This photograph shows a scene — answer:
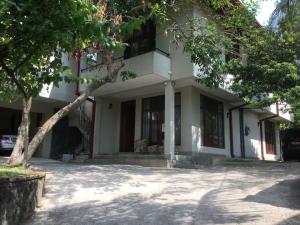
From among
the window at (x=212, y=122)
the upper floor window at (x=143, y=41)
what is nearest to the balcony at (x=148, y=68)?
the upper floor window at (x=143, y=41)

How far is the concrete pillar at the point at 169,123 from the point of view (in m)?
14.1

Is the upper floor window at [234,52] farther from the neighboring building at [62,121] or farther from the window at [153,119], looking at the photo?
the neighboring building at [62,121]

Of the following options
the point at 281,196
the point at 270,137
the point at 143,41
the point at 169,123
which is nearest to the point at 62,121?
the point at 143,41

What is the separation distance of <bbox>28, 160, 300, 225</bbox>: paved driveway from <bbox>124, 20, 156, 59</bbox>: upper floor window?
650 cm

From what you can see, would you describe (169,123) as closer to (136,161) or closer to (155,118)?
(136,161)

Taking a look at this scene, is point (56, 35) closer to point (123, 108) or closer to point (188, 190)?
point (188, 190)

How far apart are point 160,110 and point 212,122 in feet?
8.10

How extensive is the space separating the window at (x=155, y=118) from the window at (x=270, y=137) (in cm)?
964

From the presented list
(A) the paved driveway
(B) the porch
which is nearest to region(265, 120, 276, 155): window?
(B) the porch

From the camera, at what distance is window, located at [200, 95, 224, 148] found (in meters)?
16.1

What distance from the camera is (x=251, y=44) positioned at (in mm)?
15328

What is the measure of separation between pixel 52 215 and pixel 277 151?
20.8 meters

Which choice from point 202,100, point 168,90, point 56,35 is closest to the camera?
point 56,35

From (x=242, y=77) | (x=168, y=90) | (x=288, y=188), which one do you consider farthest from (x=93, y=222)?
(x=242, y=77)
